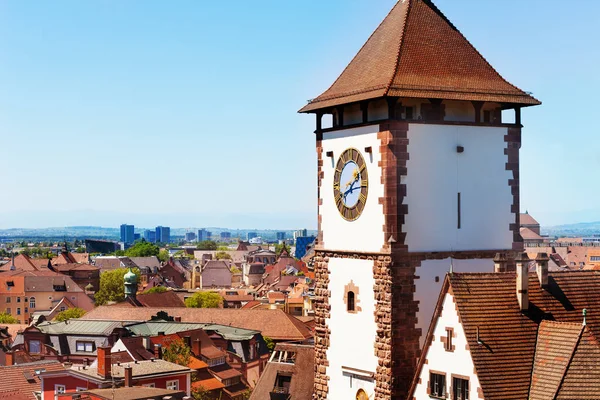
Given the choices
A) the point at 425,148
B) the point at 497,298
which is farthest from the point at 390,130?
the point at 497,298

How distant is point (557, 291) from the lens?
106 ft

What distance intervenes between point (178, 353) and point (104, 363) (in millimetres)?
20455

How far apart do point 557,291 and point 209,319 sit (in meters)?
97.9

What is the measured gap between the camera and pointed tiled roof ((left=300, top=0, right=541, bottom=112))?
34.1 meters

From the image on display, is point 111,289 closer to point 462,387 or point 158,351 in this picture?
point 158,351

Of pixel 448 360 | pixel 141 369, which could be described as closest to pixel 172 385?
pixel 141 369

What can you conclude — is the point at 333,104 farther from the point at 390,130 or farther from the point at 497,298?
the point at 497,298

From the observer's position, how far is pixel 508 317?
101 feet

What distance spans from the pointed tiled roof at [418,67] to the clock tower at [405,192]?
0.16 feet

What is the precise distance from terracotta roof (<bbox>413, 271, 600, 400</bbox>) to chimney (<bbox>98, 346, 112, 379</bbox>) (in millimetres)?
44860

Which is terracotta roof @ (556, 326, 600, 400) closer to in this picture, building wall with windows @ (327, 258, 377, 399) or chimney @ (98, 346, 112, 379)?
building wall with windows @ (327, 258, 377, 399)

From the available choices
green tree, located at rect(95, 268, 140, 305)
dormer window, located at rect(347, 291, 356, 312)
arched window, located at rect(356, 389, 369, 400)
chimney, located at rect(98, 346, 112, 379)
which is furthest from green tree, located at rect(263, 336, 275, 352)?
dormer window, located at rect(347, 291, 356, 312)

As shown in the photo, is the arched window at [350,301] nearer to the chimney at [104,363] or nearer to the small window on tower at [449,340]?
the small window on tower at [449,340]

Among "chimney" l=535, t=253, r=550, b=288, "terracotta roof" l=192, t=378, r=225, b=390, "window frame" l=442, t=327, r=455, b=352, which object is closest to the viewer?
"window frame" l=442, t=327, r=455, b=352
